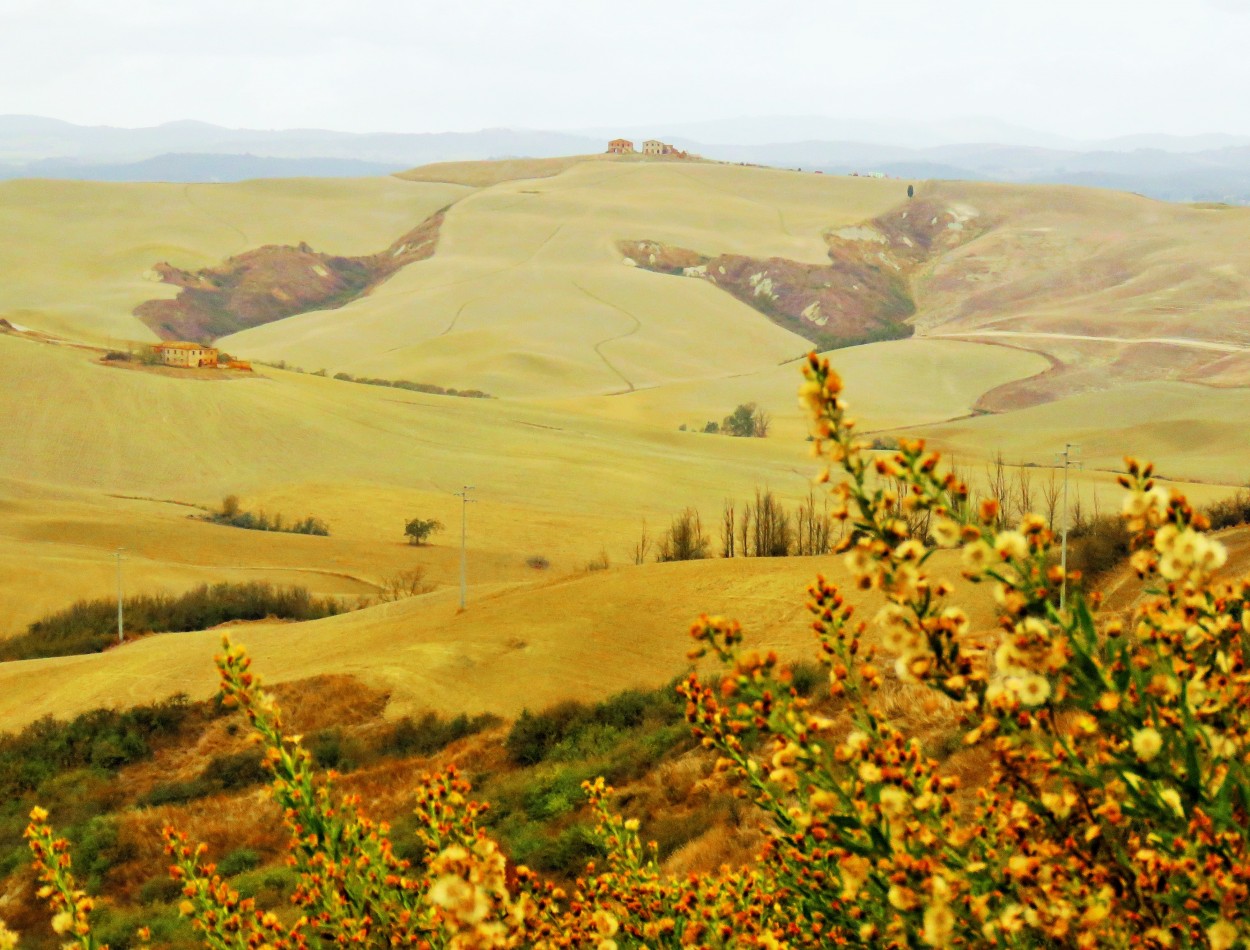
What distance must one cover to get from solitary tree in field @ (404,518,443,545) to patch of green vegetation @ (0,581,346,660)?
34.1ft

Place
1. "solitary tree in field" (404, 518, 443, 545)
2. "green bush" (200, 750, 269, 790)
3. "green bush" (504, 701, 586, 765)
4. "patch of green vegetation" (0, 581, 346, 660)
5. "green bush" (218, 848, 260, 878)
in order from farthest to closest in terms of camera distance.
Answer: "solitary tree in field" (404, 518, 443, 545) < "patch of green vegetation" (0, 581, 346, 660) < "green bush" (200, 750, 269, 790) < "green bush" (504, 701, 586, 765) < "green bush" (218, 848, 260, 878)

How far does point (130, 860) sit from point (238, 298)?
123087mm

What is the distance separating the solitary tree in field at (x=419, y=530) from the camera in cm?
5112

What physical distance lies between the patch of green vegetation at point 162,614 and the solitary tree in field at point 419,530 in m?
10.4

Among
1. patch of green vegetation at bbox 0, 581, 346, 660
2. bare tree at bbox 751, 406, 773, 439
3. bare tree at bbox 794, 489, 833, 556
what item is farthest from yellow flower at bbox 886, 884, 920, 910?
bare tree at bbox 751, 406, 773, 439

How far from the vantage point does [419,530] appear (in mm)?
51375

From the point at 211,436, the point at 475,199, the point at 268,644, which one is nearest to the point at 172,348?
the point at 211,436

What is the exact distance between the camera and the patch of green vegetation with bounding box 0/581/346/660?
35875 millimetres

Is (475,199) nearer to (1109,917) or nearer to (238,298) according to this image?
(238,298)

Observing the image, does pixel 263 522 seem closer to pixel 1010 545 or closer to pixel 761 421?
pixel 761 421

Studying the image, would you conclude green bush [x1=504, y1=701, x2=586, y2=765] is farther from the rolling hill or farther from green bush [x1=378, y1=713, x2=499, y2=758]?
the rolling hill

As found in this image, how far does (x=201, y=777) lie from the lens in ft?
76.0

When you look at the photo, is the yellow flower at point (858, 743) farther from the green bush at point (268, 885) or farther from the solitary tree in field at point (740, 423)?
the solitary tree in field at point (740, 423)

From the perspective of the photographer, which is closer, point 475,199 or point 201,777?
point 201,777
